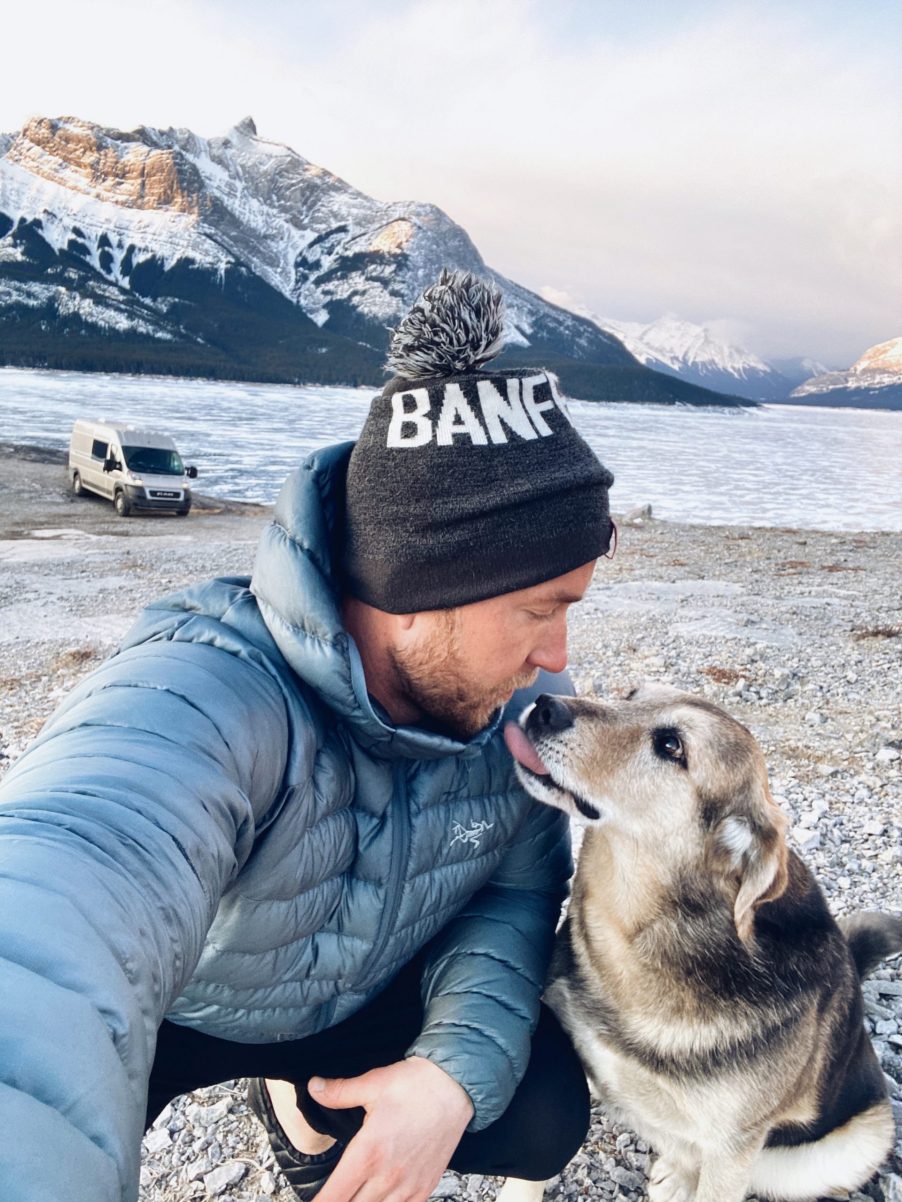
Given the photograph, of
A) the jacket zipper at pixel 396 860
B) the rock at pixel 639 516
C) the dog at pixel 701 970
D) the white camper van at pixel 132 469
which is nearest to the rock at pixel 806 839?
the dog at pixel 701 970

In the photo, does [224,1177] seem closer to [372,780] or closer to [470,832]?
[470,832]

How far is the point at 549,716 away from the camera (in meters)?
3.20

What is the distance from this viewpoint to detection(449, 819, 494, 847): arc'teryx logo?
2.53 m

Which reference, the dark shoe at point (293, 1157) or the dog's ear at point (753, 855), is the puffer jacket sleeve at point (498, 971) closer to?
the dog's ear at point (753, 855)

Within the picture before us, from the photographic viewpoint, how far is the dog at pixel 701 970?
2.78m

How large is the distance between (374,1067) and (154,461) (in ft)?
80.7

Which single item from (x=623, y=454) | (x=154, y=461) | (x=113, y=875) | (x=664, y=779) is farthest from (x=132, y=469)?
(x=623, y=454)

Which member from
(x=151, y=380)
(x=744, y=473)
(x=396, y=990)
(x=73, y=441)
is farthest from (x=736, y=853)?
(x=151, y=380)

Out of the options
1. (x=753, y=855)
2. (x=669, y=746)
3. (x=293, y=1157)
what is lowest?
(x=293, y=1157)

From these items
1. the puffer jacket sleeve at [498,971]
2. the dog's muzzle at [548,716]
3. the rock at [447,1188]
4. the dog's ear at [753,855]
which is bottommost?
the rock at [447,1188]

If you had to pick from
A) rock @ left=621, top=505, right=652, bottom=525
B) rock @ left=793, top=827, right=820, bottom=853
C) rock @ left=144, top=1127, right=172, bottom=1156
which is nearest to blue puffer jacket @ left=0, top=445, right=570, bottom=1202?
rock @ left=144, top=1127, right=172, bottom=1156

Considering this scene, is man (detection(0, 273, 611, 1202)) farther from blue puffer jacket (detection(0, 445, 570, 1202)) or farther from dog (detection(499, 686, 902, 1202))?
dog (detection(499, 686, 902, 1202))

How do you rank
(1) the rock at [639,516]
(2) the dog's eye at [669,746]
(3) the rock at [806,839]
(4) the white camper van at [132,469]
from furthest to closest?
(1) the rock at [639,516]
(4) the white camper van at [132,469]
(3) the rock at [806,839]
(2) the dog's eye at [669,746]

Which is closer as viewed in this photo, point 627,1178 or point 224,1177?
point 224,1177
